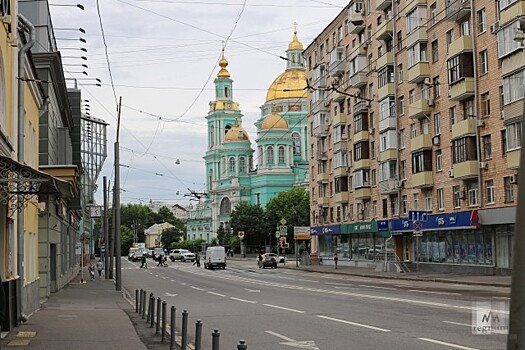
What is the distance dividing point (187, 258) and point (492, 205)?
6260 cm

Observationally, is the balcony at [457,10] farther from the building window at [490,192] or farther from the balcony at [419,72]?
the building window at [490,192]

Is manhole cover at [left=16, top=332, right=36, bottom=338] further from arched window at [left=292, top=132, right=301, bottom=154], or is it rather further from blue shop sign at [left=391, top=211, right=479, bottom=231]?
arched window at [left=292, top=132, right=301, bottom=154]

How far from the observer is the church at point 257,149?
127 metres

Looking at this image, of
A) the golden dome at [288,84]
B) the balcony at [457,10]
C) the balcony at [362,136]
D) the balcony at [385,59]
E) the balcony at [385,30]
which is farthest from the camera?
the golden dome at [288,84]

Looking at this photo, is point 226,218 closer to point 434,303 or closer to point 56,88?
point 56,88

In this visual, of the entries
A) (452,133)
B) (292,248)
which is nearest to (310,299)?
(452,133)

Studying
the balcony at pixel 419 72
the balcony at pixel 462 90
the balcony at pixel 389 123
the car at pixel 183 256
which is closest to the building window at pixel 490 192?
the balcony at pixel 462 90

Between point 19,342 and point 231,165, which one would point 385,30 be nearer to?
point 19,342

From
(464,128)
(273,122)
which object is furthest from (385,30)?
(273,122)

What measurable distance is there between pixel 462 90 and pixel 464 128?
6.86 feet

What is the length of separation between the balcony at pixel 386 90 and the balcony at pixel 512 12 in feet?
53.8

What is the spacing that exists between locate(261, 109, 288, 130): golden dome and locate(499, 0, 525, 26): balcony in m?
84.6

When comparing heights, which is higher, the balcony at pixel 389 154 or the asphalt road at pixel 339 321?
the balcony at pixel 389 154

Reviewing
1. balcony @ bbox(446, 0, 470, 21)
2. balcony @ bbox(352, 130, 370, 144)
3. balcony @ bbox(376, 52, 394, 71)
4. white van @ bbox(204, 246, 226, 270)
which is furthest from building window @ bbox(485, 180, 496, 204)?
white van @ bbox(204, 246, 226, 270)
